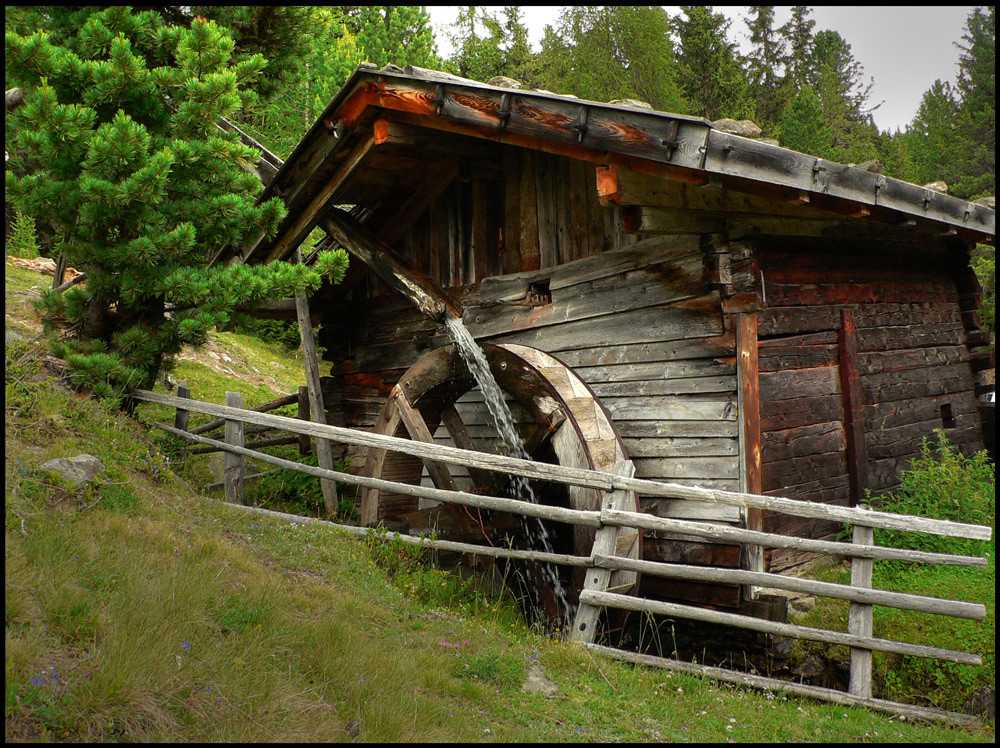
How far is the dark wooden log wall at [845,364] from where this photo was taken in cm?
552

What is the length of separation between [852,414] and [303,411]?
251 inches

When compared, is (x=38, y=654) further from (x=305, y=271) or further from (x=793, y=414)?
(x=793, y=414)

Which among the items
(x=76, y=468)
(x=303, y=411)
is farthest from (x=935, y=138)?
(x=76, y=468)

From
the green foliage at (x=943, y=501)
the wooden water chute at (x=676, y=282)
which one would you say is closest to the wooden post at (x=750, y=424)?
the wooden water chute at (x=676, y=282)

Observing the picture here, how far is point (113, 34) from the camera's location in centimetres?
586

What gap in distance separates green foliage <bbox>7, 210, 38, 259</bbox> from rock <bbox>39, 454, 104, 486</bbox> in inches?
440

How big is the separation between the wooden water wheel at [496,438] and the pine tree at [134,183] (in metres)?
1.52

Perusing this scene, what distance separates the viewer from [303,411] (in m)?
9.05

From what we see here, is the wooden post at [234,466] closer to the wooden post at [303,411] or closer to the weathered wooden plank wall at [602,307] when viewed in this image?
the wooden post at [303,411]

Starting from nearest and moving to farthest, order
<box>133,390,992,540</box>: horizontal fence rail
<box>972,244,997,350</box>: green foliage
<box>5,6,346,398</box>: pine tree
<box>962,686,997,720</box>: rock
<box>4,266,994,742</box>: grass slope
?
1. <box>4,266,994,742</box>: grass slope
2. <box>962,686,997,720</box>: rock
3. <box>133,390,992,540</box>: horizontal fence rail
4. <box>5,6,346,398</box>: pine tree
5. <box>972,244,997,350</box>: green foliage

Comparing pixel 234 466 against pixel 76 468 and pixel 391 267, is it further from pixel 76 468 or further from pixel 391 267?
pixel 391 267

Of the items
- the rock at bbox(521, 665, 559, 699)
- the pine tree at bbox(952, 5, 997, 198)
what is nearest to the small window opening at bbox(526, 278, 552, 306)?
the rock at bbox(521, 665, 559, 699)

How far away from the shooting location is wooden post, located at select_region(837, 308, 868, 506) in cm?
594

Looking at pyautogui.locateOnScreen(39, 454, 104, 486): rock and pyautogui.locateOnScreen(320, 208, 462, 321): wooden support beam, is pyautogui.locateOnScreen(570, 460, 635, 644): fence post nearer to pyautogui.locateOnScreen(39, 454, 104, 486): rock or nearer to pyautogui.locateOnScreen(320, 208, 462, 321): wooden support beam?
pyautogui.locateOnScreen(320, 208, 462, 321): wooden support beam
